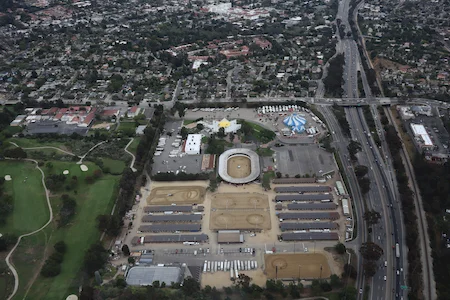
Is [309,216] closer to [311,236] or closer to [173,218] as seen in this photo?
[311,236]

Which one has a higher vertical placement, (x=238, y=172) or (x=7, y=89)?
(x=238, y=172)

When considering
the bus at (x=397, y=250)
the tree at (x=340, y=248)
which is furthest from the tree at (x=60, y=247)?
the bus at (x=397, y=250)

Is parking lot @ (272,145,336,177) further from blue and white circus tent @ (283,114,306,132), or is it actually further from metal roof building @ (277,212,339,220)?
metal roof building @ (277,212,339,220)

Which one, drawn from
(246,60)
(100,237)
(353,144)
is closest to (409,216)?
(353,144)

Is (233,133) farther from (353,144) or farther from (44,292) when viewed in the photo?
(44,292)

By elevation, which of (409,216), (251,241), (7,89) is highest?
(409,216)
